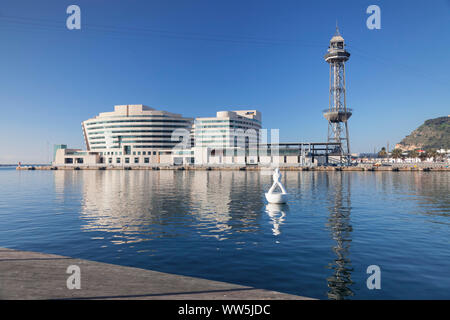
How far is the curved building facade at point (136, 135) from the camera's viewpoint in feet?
594

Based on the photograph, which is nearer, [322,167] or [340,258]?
[340,258]

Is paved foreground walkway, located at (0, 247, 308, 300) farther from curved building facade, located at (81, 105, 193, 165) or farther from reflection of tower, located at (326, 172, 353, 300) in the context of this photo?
curved building facade, located at (81, 105, 193, 165)

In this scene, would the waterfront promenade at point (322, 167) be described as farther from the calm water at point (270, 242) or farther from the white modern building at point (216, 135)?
the calm water at point (270, 242)

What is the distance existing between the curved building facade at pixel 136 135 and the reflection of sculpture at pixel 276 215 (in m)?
158

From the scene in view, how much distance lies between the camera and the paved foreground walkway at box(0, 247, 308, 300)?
679 cm

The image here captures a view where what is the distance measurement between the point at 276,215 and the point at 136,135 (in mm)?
173173

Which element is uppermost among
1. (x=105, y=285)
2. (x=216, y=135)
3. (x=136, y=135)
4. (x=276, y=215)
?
(x=136, y=135)

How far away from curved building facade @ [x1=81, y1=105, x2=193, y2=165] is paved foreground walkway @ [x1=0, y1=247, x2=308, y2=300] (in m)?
174

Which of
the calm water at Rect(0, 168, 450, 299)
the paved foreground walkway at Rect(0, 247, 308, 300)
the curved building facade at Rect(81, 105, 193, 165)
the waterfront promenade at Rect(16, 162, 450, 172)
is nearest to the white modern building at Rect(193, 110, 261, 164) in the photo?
the curved building facade at Rect(81, 105, 193, 165)

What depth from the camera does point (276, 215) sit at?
23.1 meters

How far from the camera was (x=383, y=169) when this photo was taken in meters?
114

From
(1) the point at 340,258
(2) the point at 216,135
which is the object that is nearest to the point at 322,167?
(2) the point at 216,135

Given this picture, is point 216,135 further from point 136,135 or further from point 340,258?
point 340,258

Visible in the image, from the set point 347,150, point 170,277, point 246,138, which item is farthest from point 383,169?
point 170,277
